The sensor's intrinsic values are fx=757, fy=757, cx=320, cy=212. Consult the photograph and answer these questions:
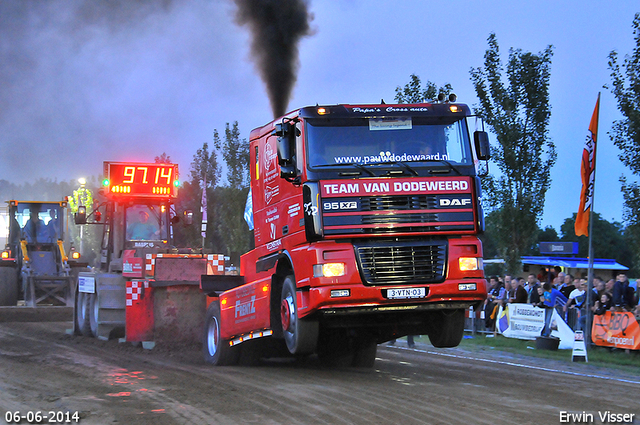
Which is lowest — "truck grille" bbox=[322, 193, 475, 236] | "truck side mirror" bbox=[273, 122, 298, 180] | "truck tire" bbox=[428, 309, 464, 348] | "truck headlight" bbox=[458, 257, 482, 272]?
"truck tire" bbox=[428, 309, 464, 348]

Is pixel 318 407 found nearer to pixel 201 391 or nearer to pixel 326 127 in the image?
pixel 201 391

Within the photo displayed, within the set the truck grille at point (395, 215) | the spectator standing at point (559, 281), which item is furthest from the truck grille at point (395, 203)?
the spectator standing at point (559, 281)

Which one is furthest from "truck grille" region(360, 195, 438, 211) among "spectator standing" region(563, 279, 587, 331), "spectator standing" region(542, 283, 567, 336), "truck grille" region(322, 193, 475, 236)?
"spectator standing" region(542, 283, 567, 336)

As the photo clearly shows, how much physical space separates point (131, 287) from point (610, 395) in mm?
9234

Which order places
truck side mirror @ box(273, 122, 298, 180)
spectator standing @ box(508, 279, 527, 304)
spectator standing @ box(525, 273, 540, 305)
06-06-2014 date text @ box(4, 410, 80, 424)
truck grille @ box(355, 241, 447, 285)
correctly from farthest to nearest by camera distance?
spectator standing @ box(508, 279, 527, 304)
spectator standing @ box(525, 273, 540, 305)
truck side mirror @ box(273, 122, 298, 180)
truck grille @ box(355, 241, 447, 285)
06-06-2014 date text @ box(4, 410, 80, 424)

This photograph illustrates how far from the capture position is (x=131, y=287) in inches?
587

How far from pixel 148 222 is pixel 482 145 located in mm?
9700

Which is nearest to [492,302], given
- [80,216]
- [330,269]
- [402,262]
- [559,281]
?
[559,281]

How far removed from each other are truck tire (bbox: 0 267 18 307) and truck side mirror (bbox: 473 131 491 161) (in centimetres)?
1731

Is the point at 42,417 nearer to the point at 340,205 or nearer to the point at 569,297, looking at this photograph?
the point at 340,205

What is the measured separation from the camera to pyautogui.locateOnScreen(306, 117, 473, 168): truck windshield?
32.7ft

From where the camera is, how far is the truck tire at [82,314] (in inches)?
693

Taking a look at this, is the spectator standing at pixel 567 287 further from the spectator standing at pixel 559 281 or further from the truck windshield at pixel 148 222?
the truck windshield at pixel 148 222

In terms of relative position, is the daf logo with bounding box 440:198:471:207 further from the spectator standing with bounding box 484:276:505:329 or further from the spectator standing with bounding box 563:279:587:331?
the spectator standing with bounding box 484:276:505:329
